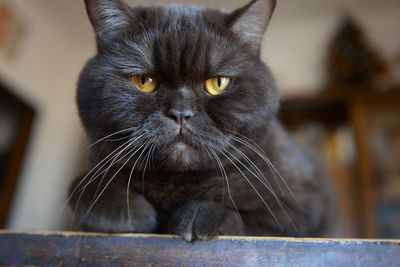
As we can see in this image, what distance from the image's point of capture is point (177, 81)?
730mm

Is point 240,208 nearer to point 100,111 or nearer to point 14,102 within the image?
point 100,111

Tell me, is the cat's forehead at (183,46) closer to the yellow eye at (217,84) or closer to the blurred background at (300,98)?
the yellow eye at (217,84)

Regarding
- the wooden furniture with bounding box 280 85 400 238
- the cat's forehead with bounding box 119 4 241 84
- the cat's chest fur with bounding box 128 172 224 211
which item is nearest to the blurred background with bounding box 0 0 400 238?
the wooden furniture with bounding box 280 85 400 238

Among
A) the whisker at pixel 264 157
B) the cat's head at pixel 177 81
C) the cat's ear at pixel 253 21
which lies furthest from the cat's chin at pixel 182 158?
the cat's ear at pixel 253 21

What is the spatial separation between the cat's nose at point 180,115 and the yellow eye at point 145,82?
10 centimetres

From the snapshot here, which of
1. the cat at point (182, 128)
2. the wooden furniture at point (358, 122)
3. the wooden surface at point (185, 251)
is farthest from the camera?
the wooden furniture at point (358, 122)

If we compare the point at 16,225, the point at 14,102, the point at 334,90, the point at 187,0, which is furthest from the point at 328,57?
the point at 16,225

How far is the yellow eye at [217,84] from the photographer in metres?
0.77

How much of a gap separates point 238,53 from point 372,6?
8.80 feet

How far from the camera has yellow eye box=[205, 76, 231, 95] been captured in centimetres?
77

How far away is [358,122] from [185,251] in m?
1.91

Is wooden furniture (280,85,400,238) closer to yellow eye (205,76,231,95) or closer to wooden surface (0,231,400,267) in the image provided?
yellow eye (205,76,231,95)

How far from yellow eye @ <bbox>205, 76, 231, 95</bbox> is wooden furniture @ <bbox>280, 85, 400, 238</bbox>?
52.6 inches

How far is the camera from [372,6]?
291 centimetres
